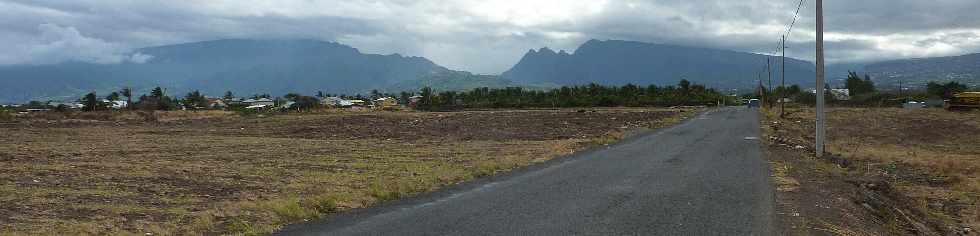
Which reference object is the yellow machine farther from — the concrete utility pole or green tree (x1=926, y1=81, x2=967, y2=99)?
the concrete utility pole

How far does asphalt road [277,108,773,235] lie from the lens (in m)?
9.97

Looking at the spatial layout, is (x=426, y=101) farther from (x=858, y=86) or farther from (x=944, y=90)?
(x=858, y=86)

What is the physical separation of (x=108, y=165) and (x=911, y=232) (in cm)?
1902

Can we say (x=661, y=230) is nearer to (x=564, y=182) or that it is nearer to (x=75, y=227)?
(x=564, y=182)

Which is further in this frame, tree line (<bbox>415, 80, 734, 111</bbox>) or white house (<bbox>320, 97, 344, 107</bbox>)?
white house (<bbox>320, 97, 344, 107</bbox>)

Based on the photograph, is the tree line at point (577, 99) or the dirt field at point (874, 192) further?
the tree line at point (577, 99)

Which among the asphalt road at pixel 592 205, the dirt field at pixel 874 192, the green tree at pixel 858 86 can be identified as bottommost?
the dirt field at pixel 874 192

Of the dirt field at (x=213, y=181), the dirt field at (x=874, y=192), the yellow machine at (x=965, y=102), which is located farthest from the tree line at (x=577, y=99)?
the dirt field at (x=874, y=192)

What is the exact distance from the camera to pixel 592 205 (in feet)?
39.6

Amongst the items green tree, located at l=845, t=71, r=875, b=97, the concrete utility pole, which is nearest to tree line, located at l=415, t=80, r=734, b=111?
green tree, located at l=845, t=71, r=875, b=97

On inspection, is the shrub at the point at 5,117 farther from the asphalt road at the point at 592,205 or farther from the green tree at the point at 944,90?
the green tree at the point at 944,90

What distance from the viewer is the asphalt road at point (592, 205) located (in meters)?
9.97

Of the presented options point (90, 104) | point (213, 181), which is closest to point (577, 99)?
point (90, 104)

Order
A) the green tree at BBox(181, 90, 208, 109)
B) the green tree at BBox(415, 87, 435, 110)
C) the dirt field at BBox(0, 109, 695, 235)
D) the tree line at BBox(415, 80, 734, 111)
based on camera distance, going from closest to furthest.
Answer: the dirt field at BBox(0, 109, 695, 235) → the green tree at BBox(415, 87, 435, 110) → the tree line at BBox(415, 80, 734, 111) → the green tree at BBox(181, 90, 208, 109)
